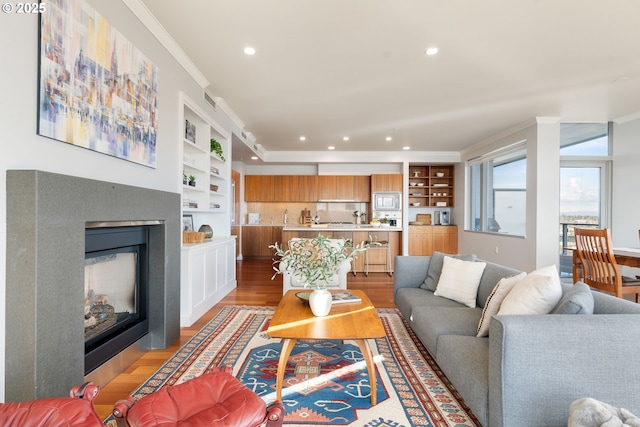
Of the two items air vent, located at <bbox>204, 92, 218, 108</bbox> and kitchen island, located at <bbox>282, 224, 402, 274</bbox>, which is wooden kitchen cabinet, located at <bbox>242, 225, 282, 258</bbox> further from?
air vent, located at <bbox>204, 92, 218, 108</bbox>

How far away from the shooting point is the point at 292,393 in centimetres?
208

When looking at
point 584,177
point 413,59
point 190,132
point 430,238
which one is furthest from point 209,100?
point 584,177

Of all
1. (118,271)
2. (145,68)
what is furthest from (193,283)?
(145,68)

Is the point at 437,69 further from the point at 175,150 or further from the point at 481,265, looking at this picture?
the point at 175,150

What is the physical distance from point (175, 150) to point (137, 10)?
1.17 meters

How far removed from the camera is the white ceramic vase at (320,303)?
90.9 inches

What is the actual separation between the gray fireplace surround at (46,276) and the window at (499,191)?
19.7ft

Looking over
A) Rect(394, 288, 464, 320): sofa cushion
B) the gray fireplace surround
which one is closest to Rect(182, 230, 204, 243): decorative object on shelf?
the gray fireplace surround

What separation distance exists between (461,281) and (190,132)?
3.24 m

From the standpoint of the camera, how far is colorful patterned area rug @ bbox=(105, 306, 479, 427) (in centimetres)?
185

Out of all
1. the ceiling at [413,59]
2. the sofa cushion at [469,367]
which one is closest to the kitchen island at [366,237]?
the ceiling at [413,59]

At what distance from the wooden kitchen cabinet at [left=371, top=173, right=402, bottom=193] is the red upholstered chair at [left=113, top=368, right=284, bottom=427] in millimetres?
6915

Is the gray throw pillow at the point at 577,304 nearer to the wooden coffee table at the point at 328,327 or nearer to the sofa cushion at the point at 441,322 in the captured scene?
the sofa cushion at the point at 441,322

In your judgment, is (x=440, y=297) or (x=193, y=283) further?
(x=193, y=283)
